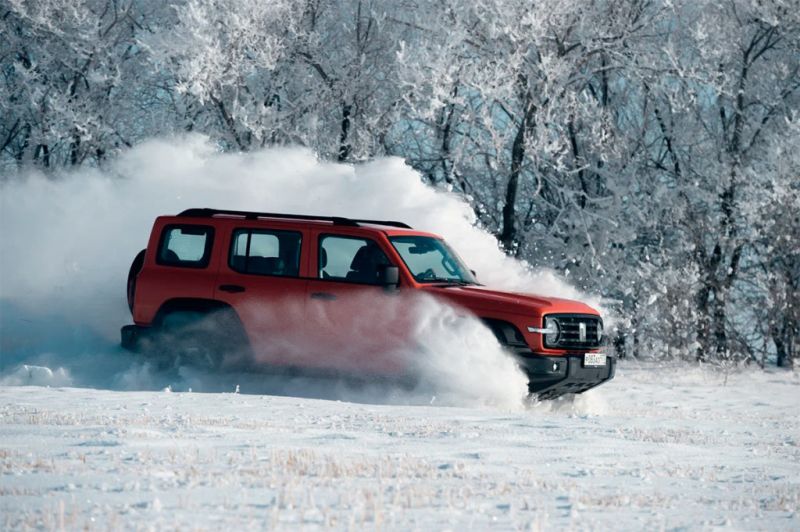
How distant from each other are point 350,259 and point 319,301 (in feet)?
1.83

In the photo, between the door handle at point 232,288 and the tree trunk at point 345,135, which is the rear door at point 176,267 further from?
the tree trunk at point 345,135

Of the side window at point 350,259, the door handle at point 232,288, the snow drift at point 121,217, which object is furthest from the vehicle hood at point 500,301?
the snow drift at point 121,217

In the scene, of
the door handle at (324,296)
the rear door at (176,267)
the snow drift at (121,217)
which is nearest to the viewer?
the door handle at (324,296)

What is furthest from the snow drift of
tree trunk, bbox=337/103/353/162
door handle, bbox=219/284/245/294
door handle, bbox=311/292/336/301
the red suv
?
tree trunk, bbox=337/103/353/162

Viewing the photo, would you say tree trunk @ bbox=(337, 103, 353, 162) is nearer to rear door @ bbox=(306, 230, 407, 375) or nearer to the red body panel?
the red body panel

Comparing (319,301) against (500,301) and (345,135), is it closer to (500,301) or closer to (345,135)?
(500,301)

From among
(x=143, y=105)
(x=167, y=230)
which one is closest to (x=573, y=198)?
(x=143, y=105)

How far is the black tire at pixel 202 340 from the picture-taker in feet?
35.6

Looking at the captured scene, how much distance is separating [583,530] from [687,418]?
241 inches

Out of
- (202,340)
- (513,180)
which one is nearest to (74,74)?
(513,180)

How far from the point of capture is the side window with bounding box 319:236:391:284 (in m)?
10.6

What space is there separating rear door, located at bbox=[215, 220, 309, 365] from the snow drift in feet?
6.35

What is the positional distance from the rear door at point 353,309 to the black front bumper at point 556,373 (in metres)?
1.18

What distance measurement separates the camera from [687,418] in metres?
10.7
